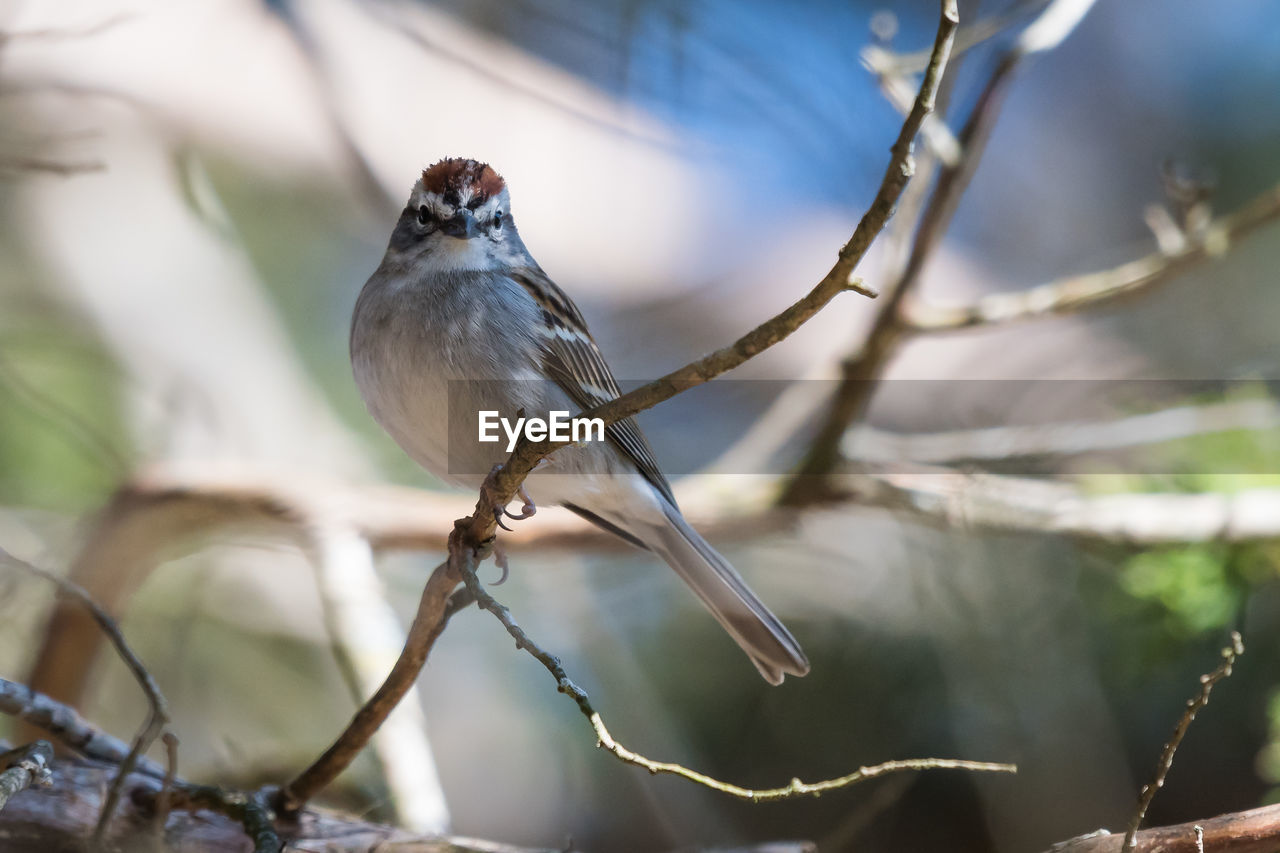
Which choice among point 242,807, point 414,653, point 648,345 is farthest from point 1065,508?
point 242,807

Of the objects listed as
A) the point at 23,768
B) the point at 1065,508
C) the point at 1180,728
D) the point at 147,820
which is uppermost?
the point at 1065,508

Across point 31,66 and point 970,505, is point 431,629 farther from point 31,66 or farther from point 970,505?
point 31,66

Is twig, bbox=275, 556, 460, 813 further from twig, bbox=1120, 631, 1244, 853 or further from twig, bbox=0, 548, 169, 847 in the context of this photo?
twig, bbox=1120, 631, 1244, 853

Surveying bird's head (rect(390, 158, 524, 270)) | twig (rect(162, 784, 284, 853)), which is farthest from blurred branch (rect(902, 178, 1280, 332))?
twig (rect(162, 784, 284, 853))

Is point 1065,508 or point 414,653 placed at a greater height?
point 1065,508

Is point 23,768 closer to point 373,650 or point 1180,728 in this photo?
point 373,650

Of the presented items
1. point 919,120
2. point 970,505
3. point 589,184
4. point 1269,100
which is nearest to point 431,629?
point 919,120
